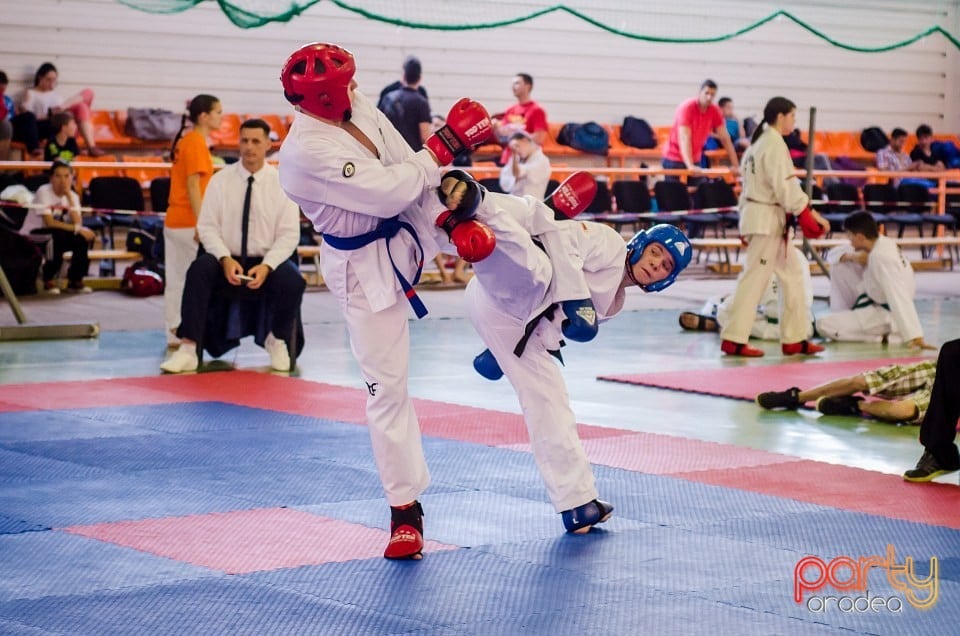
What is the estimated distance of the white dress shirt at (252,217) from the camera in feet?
26.2


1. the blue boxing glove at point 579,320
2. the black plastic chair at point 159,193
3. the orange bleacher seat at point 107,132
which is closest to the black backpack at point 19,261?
the black plastic chair at point 159,193

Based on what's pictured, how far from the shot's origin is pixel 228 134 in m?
15.2

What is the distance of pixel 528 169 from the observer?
13.1m

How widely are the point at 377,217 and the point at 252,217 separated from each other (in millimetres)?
4026

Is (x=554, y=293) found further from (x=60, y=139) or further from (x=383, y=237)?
(x=60, y=139)

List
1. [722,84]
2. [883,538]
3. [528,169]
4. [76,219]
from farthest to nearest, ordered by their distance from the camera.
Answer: [722,84] → [528,169] → [76,219] → [883,538]

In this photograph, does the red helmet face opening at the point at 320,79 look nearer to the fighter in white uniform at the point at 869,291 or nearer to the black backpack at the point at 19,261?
the fighter in white uniform at the point at 869,291

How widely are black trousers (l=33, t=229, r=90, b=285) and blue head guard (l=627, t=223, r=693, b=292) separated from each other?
8.61 metres

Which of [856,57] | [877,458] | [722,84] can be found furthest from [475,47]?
[877,458]

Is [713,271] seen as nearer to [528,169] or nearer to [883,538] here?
[528,169]

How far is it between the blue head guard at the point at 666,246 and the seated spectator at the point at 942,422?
48.6 inches

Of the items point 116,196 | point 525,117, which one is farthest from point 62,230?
point 525,117

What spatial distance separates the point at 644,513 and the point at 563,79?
45.9ft

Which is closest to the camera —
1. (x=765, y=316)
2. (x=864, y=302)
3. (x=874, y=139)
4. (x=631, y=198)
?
(x=864, y=302)
